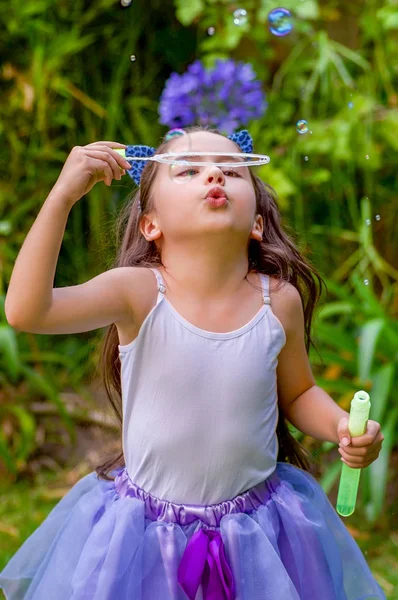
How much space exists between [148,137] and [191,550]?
5.97 ft

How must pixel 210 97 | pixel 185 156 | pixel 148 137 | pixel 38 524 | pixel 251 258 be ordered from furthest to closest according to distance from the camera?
pixel 148 137 < pixel 38 524 < pixel 210 97 < pixel 251 258 < pixel 185 156

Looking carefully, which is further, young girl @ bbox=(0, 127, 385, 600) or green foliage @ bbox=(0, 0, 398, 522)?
green foliage @ bbox=(0, 0, 398, 522)

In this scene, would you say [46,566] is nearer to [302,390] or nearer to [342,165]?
[302,390]

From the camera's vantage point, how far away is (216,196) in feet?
3.94

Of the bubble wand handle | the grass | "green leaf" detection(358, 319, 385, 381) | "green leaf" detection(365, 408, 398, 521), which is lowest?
the grass

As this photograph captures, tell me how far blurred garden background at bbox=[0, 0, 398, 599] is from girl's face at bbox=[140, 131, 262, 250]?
3.63ft

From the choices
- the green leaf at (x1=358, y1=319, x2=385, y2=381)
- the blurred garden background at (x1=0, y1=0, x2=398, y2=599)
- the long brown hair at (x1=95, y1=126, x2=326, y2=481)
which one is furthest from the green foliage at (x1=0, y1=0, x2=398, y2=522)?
the long brown hair at (x1=95, y1=126, x2=326, y2=481)

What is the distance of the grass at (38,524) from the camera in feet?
6.75

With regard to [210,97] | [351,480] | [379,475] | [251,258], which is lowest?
[379,475]

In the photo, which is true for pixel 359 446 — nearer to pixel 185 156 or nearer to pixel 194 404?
pixel 194 404

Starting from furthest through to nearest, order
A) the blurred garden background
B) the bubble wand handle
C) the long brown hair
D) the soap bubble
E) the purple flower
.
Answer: the blurred garden background < the purple flower < the long brown hair < the soap bubble < the bubble wand handle

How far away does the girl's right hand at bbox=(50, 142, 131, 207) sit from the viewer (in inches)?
45.1

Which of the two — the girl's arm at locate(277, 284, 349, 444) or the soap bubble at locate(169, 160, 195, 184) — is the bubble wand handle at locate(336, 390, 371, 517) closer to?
the girl's arm at locate(277, 284, 349, 444)

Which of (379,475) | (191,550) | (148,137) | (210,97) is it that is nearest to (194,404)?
(191,550)
